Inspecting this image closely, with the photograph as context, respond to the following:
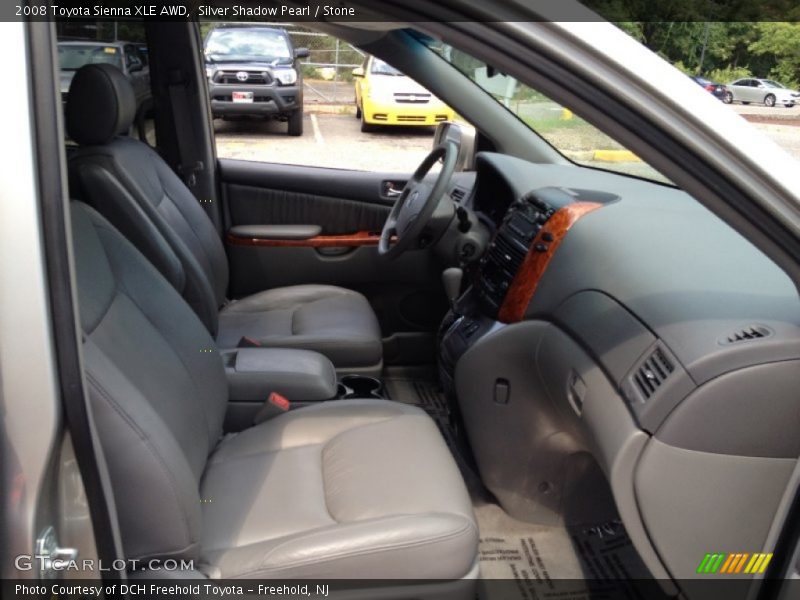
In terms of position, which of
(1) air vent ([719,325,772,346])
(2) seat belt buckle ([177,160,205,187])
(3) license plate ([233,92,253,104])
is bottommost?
(2) seat belt buckle ([177,160,205,187])

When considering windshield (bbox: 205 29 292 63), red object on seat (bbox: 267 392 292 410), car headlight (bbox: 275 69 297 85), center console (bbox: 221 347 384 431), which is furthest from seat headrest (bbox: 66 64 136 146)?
car headlight (bbox: 275 69 297 85)

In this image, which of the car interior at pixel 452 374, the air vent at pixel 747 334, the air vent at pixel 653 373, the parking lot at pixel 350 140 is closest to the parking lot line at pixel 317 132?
the parking lot at pixel 350 140

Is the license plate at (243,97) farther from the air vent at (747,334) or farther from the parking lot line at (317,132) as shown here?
the air vent at (747,334)

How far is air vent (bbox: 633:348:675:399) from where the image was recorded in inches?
51.5

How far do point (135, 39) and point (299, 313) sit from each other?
1096 mm

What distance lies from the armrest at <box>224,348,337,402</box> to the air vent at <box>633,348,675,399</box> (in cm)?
84

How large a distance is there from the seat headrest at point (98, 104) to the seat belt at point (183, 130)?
930 millimetres

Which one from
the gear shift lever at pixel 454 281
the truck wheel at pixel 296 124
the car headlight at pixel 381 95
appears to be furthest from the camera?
the truck wheel at pixel 296 124

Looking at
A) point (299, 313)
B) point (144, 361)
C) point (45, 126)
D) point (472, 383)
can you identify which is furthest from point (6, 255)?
point (299, 313)

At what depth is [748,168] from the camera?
38.6 inches

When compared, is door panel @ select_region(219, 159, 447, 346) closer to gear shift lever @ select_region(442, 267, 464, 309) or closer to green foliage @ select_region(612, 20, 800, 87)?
gear shift lever @ select_region(442, 267, 464, 309)

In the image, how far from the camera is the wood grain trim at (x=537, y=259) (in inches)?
71.3

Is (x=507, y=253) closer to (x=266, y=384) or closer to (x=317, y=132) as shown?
(x=266, y=384)

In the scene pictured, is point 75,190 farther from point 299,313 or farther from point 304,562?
point 304,562
